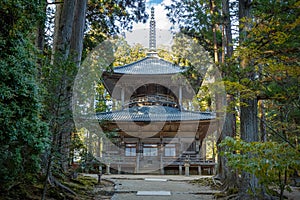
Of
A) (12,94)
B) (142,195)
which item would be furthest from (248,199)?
(12,94)

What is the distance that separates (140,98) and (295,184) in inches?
367

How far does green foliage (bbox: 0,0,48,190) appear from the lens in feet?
9.89

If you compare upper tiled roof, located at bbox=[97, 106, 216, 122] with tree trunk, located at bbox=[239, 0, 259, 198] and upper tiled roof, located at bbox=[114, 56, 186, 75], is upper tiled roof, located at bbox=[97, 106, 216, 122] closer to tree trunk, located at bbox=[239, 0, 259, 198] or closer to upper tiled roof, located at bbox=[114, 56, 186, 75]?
upper tiled roof, located at bbox=[114, 56, 186, 75]

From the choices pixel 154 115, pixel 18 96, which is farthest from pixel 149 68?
pixel 18 96

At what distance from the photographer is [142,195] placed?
6.77 m

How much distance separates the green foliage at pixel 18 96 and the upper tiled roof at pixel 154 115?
1032 cm

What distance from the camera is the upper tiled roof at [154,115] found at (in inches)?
559

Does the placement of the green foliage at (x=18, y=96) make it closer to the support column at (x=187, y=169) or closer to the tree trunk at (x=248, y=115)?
the tree trunk at (x=248, y=115)

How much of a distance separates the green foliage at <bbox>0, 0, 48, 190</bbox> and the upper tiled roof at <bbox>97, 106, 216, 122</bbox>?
33.8 ft

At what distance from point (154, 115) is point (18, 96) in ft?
38.1

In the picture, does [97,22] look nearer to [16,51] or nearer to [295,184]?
[16,51]

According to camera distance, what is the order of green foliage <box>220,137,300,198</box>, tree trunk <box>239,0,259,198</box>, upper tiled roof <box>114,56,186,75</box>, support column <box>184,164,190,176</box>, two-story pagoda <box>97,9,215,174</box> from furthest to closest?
upper tiled roof <box>114,56,186,75</box>, two-story pagoda <box>97,9,215,174</box>, support column <box>184,164,190,176</box>, tree trunk <box>239,0,259,198</box>, green foliage <box>220,137,300,198</box>

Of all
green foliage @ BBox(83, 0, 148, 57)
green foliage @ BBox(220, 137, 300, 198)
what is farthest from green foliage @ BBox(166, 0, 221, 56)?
green foliage @ BBox(220, 137, 300, 198)

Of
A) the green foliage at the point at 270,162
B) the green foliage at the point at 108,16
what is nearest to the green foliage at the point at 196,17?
the green foliage at the point at 108,16
